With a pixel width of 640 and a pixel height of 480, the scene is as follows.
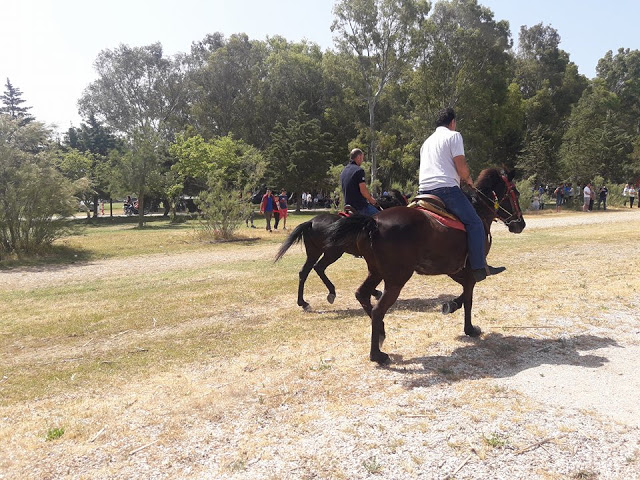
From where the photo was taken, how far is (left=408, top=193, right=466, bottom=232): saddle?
17.7 feet

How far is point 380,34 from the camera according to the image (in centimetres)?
3856

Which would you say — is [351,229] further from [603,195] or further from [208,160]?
[208,160]

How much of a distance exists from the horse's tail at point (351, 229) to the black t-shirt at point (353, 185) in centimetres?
212

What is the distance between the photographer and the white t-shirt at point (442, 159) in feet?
17.6

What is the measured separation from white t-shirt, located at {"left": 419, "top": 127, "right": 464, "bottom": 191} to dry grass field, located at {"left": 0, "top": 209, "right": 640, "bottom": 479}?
2021 mm

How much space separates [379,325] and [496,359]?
1366 millimetres

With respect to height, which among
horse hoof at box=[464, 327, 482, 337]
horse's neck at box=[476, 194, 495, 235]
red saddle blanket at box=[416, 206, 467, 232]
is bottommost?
horse hoof at box=[464, 327, 482, 337]

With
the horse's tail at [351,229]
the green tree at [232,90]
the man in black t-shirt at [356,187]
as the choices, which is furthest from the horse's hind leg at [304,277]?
the green tree at [232,90]

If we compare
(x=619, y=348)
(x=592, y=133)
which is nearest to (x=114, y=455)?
(x=619, y=348)

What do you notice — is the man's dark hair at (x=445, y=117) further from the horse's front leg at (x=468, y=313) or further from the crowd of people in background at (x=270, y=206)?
the crowd of people in background at (x=270, y=206)

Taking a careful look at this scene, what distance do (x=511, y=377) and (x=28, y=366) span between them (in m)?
5.72

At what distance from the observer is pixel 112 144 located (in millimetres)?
53062

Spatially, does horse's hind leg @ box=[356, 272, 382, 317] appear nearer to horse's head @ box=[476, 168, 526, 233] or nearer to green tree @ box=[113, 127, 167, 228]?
horse's head @ box=[476, 168, 526, 233]

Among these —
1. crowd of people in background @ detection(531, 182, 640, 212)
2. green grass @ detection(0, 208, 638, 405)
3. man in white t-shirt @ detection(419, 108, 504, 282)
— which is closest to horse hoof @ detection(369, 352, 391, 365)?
green grass @ detection(0, 208, 638, 405)
